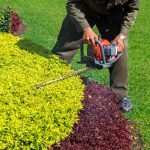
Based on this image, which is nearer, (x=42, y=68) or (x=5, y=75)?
(x=5, y=75)

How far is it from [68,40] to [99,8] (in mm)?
632

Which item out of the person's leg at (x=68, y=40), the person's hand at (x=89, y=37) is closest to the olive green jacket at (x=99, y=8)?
the person's hand at (x=89, y=37)

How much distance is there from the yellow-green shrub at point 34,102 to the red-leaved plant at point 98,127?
14 cm

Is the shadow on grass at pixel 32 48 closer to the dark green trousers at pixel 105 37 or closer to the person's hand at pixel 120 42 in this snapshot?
the dark green trousers at pixel 105 37

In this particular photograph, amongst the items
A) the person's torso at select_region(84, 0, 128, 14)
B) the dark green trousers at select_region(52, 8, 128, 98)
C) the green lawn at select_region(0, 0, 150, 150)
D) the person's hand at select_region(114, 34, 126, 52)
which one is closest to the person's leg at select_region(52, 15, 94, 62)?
the dark green trousers at select_region(52, 8, 128, 98)

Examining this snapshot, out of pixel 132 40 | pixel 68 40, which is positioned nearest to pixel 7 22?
pixel 132 40

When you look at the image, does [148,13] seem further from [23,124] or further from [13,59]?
[23,124]

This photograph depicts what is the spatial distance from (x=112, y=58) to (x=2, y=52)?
1.24 metres

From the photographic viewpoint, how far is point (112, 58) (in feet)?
17.2

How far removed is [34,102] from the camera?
4.20m

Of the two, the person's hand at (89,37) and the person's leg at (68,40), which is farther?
the person's leg at (68,40)

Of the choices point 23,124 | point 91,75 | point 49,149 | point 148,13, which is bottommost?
point 148,13

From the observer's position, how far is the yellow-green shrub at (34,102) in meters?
3.75

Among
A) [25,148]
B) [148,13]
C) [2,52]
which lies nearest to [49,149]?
[25,148]
